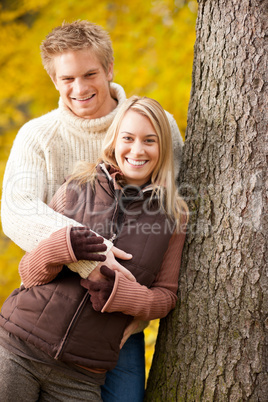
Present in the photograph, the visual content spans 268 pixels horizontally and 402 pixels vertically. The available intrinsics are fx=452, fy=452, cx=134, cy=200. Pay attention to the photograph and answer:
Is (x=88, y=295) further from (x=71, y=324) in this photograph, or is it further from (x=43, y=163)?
(x=43, y=163)

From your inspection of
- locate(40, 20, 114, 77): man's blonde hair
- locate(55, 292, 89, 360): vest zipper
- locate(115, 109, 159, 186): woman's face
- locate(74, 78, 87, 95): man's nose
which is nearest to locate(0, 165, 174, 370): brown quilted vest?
locate(55, 292, 89, 360): vest zipper

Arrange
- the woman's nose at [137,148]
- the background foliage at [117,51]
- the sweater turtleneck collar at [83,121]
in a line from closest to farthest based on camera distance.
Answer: the woman's nose at [137,148]
the sweater turtleneck collar at [83,121]
the background foliage at [117,51]

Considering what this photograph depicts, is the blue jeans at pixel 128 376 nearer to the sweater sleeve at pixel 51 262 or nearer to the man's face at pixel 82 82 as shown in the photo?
the sweater sleeve at pixel 51 262

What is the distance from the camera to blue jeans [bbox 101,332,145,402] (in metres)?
2.41

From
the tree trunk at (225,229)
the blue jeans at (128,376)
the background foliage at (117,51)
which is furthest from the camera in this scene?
the background foliage at (117,51)

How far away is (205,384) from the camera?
2230 mm

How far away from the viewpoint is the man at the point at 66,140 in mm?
2359

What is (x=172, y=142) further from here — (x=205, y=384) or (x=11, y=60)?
(x=11, y=60)

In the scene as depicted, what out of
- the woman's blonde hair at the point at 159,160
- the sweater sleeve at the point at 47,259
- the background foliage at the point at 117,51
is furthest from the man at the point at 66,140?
the background foliage at the point at 117,51

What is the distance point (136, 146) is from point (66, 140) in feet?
1.84

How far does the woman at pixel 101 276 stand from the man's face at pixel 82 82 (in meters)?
0.31

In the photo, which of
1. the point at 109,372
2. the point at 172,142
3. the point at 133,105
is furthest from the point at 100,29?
the point at 109,372

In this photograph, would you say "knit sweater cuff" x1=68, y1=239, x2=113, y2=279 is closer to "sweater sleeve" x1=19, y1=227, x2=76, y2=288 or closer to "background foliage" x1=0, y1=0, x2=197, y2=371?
"sweater sleeve" x1=19, y1=227, x2=76, y2=288

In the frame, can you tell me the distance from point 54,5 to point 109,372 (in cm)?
311
